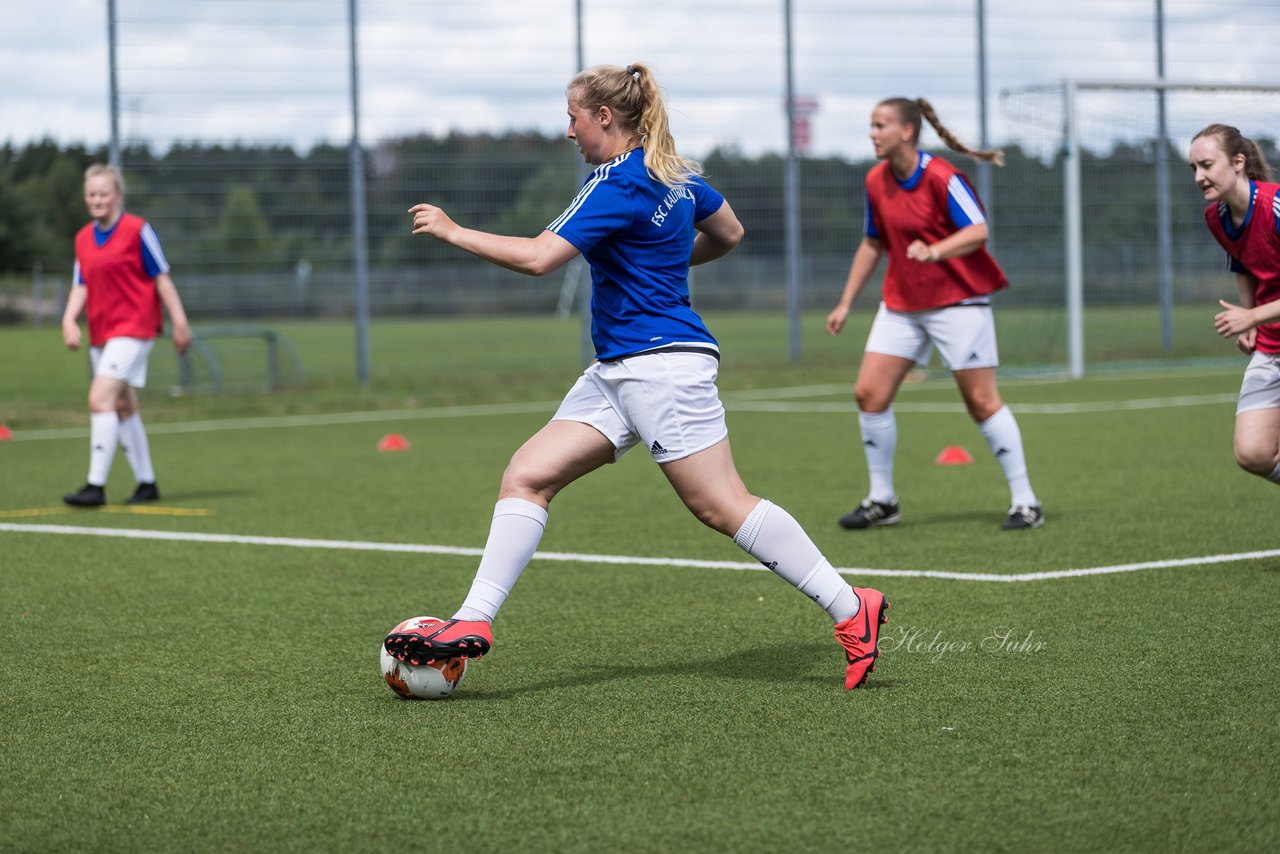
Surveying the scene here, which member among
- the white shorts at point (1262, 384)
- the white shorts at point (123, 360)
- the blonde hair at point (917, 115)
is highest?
the blonde hair at point (917, 115)

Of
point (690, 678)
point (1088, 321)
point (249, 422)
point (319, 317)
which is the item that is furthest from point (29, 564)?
point (1088, 321)

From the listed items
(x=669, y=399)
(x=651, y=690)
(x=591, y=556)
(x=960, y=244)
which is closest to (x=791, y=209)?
(x=960, y=244)

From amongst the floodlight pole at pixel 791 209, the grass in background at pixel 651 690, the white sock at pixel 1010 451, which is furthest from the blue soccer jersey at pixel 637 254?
the floodlight pole at pixel 791 209

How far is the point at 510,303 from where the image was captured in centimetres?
2120

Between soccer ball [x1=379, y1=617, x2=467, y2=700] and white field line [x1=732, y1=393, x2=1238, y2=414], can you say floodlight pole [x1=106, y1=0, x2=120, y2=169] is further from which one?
soccer ball [x1=379, y1=617, x2=467, y2=700]

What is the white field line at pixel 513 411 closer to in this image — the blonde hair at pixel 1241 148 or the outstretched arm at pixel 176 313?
the outstretched arm at pixel 176 313

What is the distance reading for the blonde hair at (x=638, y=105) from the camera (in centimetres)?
473

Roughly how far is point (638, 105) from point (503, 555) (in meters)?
1.36

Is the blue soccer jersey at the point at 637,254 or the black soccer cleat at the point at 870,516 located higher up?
the blue soccer jersey at the point at 637,254

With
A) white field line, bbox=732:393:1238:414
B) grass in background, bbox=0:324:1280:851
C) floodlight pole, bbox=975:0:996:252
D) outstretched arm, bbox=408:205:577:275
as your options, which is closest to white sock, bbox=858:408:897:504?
grass in background, bbox=0:324:1280:851

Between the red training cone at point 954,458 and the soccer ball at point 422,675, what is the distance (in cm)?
639

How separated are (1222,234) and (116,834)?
462cm

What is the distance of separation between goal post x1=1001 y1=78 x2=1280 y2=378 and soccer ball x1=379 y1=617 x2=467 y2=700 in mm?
14972

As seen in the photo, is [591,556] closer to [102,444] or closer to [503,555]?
[503,555]
